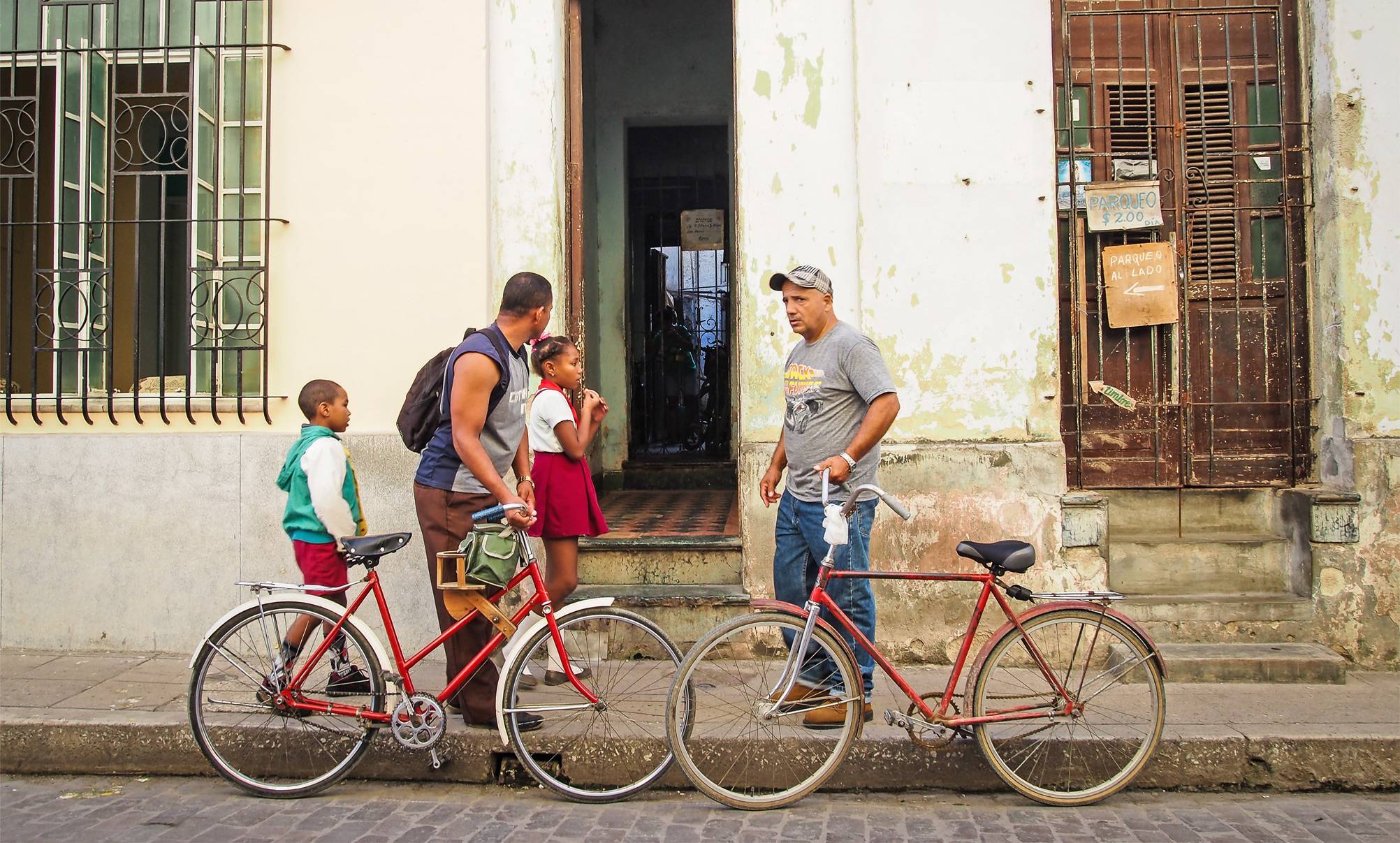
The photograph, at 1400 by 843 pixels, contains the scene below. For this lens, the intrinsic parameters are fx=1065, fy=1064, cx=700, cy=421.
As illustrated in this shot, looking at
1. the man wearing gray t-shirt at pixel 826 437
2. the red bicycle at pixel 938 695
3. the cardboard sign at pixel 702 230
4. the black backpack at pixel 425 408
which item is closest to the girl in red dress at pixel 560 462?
the black backpack at pixel 425 408

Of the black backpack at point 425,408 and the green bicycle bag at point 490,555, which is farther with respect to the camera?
the black backpack at point 425,408

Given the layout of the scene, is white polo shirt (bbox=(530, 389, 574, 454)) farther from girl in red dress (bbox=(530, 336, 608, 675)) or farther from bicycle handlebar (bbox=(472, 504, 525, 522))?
bicycle handlebar (bbox=(472, 504, 525, 522))

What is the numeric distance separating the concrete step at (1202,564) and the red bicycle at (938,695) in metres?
2.03

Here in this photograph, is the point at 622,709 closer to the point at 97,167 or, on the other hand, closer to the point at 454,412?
the point at 454,412

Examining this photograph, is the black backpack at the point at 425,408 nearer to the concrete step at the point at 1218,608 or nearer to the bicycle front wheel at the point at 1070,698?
the bicycle front wheel at the point at 1070,698

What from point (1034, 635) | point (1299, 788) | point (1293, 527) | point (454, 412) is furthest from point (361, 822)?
point (1293, 527)

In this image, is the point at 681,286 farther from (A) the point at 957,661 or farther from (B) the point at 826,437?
(A) the point at 957,661

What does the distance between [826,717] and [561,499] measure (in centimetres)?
166

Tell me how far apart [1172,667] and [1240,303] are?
2141 mm

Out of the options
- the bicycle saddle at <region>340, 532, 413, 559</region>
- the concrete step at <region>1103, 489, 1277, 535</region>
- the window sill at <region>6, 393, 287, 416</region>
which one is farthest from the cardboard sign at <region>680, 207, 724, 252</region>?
the bicycle saddle at <region>340, 532, 413, 559</region>

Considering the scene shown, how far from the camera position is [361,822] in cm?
386

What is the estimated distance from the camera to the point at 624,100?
33.0ft

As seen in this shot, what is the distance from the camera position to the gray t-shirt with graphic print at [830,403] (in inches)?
172

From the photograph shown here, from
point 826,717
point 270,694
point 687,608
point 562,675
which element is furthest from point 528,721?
point 687,608
